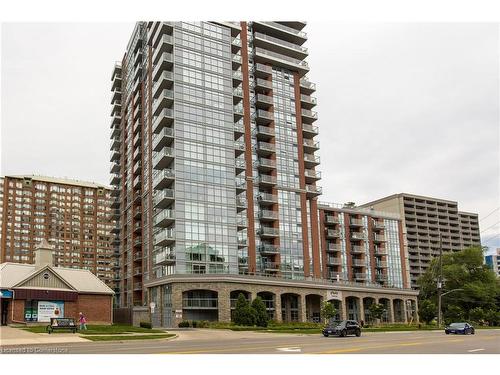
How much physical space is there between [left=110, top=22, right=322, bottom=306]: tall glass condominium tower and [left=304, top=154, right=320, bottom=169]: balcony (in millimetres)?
254

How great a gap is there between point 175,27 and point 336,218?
149ft

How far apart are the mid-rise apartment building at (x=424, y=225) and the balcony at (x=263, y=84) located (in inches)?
3473

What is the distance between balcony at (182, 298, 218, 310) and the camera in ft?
206

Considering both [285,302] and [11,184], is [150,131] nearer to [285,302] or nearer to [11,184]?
[285,302]

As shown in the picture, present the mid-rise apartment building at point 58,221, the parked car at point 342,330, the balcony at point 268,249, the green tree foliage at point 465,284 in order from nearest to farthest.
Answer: the parked car at point 342,330, the balcony at point 268,249, the green tree foliage at point 465,284, the mid-rise apartment building at point 58,221

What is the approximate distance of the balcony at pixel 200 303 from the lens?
62938 mm

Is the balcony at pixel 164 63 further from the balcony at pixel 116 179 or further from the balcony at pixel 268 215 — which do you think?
the balcony at pixel 116 179

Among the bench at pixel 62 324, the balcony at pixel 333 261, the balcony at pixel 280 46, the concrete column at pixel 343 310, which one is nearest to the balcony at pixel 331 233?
the balcony at pixel 333 261

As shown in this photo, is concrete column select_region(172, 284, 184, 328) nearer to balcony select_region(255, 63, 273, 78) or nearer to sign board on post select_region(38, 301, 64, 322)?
sign board on post select_region(38, 301, 64, 322)

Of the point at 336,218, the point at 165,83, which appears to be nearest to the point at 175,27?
the point at 165,83

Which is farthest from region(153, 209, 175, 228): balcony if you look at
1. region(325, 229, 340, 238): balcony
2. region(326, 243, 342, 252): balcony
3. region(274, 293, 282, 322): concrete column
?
region(325, 229, 340, 238): balcony

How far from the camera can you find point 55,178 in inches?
7156

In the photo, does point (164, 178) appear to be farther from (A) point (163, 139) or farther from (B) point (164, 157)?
(A) point (163, 139)

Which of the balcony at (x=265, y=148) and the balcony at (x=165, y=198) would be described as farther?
the balcony at (x=265, y=148)
